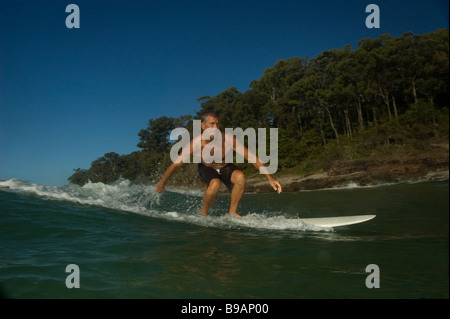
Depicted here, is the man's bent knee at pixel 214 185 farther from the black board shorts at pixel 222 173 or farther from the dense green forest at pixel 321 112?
the dense green forest at pixel 321 112

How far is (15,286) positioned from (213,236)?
2229 millimetres

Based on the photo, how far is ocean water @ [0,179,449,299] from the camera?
91.4 inches

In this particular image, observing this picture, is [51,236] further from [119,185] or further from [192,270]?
[119,185]

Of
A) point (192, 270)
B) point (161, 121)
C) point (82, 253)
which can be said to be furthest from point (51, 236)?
point (161, 121)

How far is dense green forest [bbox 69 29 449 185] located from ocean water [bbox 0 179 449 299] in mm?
17177

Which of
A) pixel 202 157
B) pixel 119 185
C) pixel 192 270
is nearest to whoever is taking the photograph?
pixel 192 270

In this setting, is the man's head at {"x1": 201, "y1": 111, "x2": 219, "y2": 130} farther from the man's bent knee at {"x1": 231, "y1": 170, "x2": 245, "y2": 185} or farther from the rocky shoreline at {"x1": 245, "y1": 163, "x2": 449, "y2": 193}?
the rocky shoreline at {"x1": 245, "y1": 163, "x2": 449, "y2": 193}

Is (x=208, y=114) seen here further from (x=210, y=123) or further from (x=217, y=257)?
(x=217, y=257)

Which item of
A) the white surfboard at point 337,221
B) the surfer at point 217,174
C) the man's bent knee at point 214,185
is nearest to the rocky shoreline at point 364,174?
the white surfboard at point 337,221

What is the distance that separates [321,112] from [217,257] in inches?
1472

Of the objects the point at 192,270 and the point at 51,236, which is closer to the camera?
the point at 192,270

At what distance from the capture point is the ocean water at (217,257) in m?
2.32

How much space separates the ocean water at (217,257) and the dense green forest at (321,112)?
17.2 m
